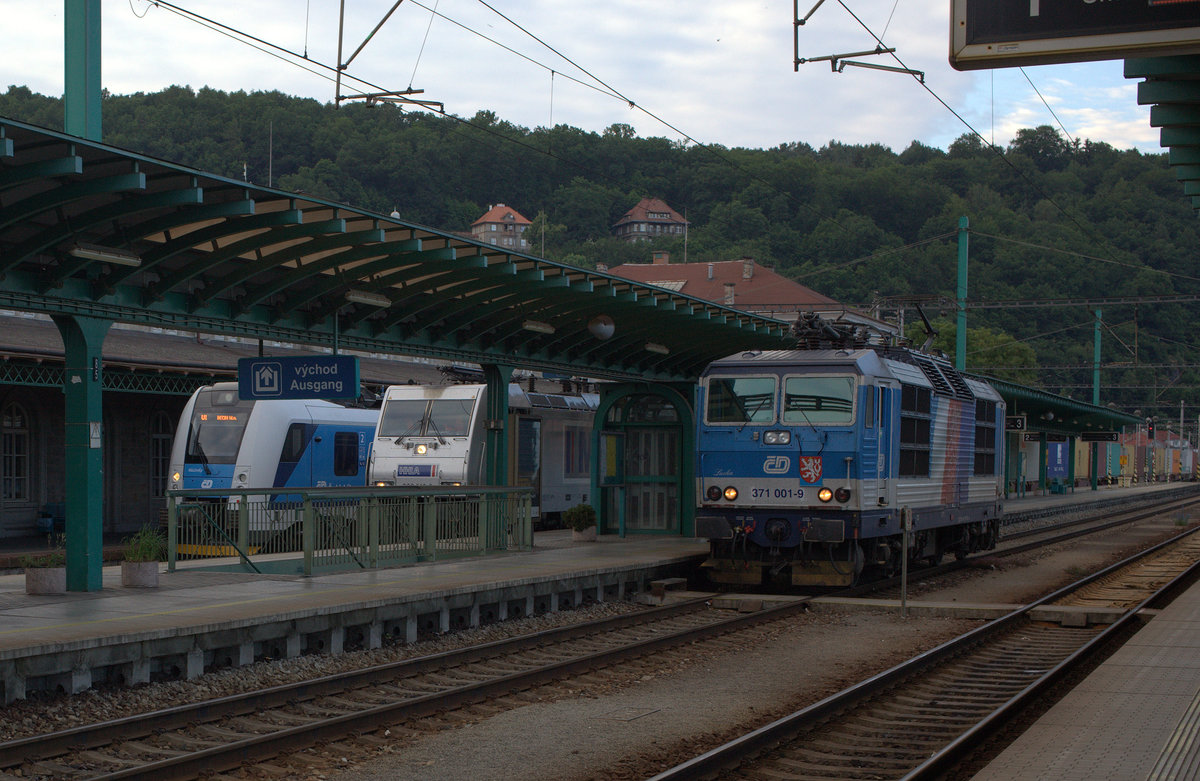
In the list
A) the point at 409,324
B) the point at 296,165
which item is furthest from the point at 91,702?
the point at 296,165

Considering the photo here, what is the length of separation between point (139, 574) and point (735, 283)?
68.6 meters

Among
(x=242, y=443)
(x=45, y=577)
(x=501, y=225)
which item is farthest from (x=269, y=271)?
(x=501, y=225)

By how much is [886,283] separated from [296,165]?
122ft

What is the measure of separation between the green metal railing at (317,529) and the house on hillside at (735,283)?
51.9 m

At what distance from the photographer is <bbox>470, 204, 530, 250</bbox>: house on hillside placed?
262ft

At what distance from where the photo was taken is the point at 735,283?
79938 millimetres

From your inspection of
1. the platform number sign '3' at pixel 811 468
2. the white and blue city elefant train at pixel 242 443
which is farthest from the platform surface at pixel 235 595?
the white and blue city elefant train at pixel 242 443

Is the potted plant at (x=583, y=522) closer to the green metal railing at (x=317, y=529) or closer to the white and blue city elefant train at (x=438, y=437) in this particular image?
the white and blue city elefant train at (x=438, y=437)

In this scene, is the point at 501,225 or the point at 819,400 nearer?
the point at 819,400

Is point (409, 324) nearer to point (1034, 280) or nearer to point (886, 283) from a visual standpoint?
point (1034, 280)

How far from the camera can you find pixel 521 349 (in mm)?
20016

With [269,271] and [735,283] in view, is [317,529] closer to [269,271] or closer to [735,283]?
[269,271]

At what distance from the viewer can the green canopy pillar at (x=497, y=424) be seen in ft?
64.9

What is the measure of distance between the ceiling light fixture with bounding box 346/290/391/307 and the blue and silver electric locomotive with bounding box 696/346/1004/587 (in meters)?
4.55
